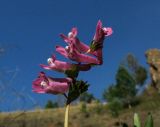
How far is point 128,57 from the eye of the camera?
66.4 metres

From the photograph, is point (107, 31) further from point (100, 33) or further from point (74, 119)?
point (74, 119)

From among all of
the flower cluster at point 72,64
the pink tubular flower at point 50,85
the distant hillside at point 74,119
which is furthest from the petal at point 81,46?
the distant hillside at point 74,119

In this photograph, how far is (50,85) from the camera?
2076 mm

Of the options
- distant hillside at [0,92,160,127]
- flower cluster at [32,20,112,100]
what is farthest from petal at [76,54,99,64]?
distant hillside at [0,92,160,127]

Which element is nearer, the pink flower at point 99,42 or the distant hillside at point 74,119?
the pink flower at point 99,42

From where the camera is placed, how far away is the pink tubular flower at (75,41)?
6.71ft

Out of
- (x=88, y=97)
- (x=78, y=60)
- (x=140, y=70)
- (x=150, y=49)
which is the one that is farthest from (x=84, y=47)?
(x=88, y=97)

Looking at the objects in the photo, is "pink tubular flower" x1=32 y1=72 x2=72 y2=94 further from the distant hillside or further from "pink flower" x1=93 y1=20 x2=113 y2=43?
the distant hillside

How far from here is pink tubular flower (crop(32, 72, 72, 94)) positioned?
6.75ft

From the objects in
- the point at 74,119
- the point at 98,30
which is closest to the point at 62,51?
the point at 98,30

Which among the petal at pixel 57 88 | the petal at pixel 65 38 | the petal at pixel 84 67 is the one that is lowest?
the petal at pixel 57 88

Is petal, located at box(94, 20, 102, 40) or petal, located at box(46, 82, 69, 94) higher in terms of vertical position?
petal, located at box(94, 20, 102, 40)

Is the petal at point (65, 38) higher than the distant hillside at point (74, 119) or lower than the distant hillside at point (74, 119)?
lower

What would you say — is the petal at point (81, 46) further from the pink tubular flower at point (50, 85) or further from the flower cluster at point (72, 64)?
the pink tubular flower at point (50, 85)
